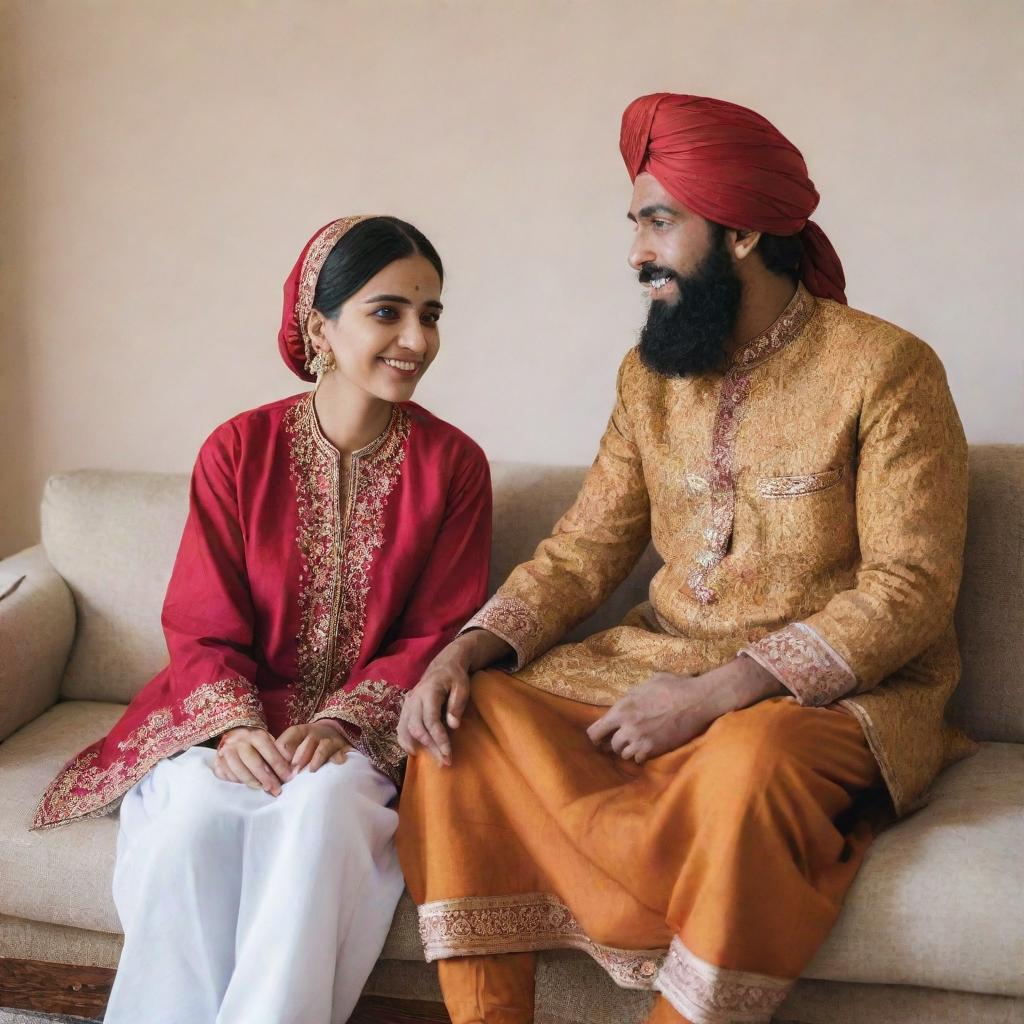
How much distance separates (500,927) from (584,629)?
0.91 m

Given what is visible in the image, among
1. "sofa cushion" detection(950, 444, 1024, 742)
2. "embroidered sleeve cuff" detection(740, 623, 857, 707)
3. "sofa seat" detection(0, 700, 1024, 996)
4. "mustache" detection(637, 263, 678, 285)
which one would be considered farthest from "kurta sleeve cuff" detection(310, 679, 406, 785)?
"sofa cushion" detection(950, 444, 1024, 742)

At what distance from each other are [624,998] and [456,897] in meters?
0.34

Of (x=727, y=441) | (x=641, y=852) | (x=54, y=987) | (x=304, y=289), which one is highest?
(x=304, y=289)

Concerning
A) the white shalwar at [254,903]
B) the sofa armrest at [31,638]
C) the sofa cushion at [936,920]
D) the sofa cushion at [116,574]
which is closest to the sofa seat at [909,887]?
the sofa cushion at [936,920]

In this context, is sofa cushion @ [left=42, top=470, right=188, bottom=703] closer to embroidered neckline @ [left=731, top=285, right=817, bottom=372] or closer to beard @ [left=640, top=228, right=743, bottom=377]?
beard @ [left=640, top=228, right=743, bottom=377]

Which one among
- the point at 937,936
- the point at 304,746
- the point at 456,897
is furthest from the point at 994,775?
the point at 304,746

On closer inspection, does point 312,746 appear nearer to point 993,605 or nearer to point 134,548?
point 134,548

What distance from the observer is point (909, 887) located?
6.14 feet

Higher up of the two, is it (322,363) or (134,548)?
(322,363)

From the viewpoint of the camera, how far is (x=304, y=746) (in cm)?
212

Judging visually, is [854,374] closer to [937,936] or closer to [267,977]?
[937,936]

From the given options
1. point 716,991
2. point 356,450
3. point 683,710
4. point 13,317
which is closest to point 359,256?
point 356,450

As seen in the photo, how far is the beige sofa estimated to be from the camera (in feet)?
6.07

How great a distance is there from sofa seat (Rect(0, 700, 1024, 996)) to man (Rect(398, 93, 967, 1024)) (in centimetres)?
6
